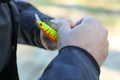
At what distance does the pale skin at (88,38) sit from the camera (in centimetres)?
66

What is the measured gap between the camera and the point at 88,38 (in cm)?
67

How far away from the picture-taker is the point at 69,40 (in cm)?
66

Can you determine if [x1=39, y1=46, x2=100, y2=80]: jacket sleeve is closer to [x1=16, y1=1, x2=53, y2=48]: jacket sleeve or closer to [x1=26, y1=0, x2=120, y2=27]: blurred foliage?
[x1=16, y1=1, x2=53, y2=48]: jacket sleeve

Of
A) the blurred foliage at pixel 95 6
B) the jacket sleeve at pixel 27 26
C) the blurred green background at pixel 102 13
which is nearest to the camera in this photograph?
the jacket sleeve at pixel 27 26

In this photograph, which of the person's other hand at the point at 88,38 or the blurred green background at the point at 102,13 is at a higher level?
the person's other hand at the point at 88,38

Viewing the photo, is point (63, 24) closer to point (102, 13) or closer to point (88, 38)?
point (88, 38)

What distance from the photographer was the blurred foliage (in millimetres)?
3945

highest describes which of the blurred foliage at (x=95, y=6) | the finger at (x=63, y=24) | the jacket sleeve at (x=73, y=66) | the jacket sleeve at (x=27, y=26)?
the finger at (x=63, y=24)

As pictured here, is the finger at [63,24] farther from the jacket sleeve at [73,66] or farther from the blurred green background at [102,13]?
the blurred green background at [102,13]

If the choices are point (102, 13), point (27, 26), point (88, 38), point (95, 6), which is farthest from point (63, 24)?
point (95, 6)

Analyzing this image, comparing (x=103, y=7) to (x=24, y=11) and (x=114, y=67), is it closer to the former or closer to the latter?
(x=114, y=67)

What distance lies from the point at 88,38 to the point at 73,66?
2.7 inches

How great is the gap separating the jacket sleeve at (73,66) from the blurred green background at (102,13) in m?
1.81

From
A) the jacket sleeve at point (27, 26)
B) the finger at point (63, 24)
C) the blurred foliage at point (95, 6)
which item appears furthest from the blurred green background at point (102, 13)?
the finger at point (63, 24)
